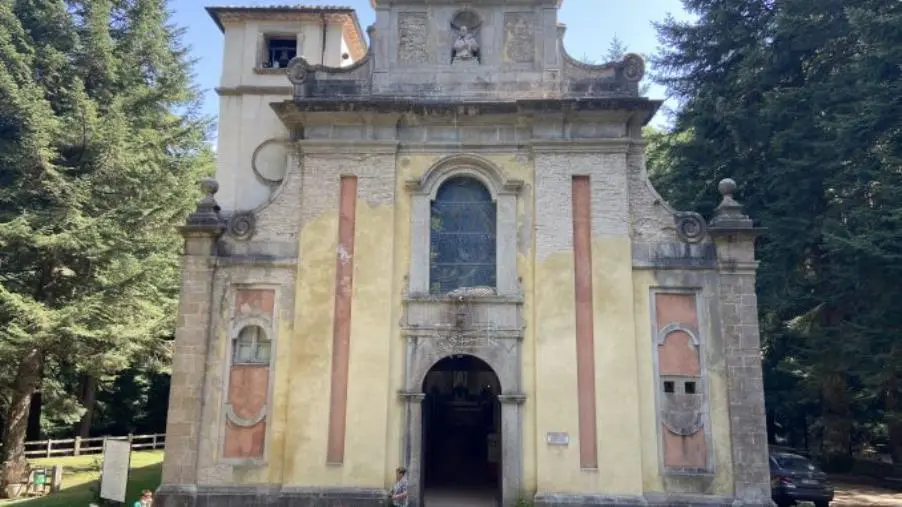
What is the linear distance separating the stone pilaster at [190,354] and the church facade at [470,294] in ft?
0.13

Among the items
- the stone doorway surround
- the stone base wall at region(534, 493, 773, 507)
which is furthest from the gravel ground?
the stone doorway surround

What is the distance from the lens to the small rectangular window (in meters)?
19.8

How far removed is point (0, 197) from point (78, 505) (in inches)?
385

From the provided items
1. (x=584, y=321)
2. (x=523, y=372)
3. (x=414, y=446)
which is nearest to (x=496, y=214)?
(x=584, y=321)

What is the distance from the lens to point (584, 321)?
570 inches

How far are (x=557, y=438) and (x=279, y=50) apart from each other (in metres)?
13.5

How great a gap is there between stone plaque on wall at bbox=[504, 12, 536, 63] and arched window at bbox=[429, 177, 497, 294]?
3.19 meters

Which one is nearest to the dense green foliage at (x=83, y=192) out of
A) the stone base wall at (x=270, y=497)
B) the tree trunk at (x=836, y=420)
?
the stone base wall at (x=270, y=497)

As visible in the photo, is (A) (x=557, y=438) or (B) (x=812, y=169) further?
(B) (x=812, y=169)

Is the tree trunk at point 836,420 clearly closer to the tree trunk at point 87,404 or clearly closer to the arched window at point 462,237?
the arched window at point 462,237

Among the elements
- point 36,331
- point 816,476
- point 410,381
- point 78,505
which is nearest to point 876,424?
point 816,476

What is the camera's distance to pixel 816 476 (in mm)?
17016

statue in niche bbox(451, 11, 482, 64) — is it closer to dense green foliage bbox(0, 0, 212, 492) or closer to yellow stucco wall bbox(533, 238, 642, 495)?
yellow stucco wall bbox(533, 238, 642, 495)

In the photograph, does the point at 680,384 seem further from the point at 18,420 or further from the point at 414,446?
the point at 18,420
